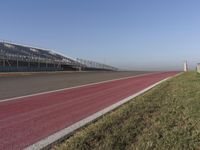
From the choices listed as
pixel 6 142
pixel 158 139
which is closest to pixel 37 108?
pixel 6 142

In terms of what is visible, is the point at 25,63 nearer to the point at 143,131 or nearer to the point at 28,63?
the point at 28,63

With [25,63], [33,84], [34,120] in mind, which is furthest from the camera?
[25,63]

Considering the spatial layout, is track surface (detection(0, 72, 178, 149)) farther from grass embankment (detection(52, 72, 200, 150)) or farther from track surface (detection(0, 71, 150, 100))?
track surface (detection(0, 71, 150, 100))

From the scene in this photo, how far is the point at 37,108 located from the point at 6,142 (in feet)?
13.9

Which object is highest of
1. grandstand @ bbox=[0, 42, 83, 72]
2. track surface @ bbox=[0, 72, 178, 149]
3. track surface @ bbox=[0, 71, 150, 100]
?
grandstand @ bbox=[0, 42, 83, 72]

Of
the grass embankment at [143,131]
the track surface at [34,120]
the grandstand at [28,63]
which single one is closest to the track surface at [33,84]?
the track surface at [34,120]

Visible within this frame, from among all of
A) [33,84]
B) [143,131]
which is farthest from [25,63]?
[143,131]

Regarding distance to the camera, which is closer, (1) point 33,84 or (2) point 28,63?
(1) point 33,84

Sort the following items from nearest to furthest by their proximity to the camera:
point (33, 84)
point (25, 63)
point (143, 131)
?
point (143, 131), point (33, 84), point (25, 63)

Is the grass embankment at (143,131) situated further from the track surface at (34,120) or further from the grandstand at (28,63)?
the grandstand at (28,63)

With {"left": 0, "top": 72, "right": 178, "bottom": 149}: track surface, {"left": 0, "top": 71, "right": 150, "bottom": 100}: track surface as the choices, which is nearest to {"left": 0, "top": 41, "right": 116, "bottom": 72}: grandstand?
{"left": 0, "top": 71, "right": 150, "bottom": 100}: track surface

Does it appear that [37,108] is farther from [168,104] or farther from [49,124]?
[168,104]

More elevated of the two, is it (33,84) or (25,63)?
(25,63)

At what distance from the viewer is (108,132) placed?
21.7ft
